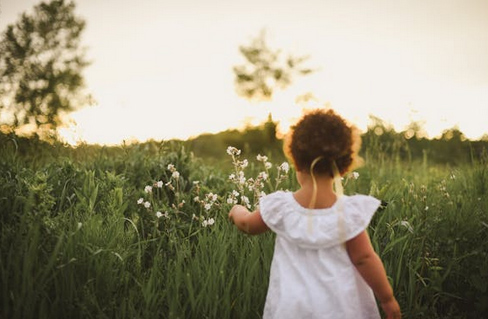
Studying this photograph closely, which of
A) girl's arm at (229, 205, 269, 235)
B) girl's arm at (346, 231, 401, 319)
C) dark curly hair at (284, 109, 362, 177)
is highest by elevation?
dark curly hair at (284, 109, 362, 177)

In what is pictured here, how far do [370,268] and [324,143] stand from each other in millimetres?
668

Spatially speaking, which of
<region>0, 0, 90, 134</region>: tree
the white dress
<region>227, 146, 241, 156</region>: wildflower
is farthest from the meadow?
<region>0, 0, 90, 134</region>: tree

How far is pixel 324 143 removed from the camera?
1919 mm

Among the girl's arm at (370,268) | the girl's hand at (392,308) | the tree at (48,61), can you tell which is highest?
the tree at (48,61)

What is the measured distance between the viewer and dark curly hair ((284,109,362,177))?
6.31 feet

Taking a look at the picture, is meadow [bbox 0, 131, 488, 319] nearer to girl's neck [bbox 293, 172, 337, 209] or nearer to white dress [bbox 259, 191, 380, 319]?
white dress [bbox 259, 191, 380, 319]

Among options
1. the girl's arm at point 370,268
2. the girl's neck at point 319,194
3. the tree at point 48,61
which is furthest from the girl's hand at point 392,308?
the tree at point 48,61

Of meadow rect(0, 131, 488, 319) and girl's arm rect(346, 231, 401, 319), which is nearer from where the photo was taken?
girl's arm rect(346, 231, 401, 319)

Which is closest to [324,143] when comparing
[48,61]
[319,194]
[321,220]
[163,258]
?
[319,194]

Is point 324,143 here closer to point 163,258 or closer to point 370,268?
point 370,268

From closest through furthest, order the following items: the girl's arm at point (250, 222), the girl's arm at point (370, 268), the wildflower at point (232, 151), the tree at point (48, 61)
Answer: the girl's arm at point (370, 268), the girl's arm at point (250, 222), the wildflower at point (232, 151), the tree at point (48, 61)

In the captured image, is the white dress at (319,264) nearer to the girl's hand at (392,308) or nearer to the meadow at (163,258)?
the girl's hand at (392,308)

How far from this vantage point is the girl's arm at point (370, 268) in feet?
6.23

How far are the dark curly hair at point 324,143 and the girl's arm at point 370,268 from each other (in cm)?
37
